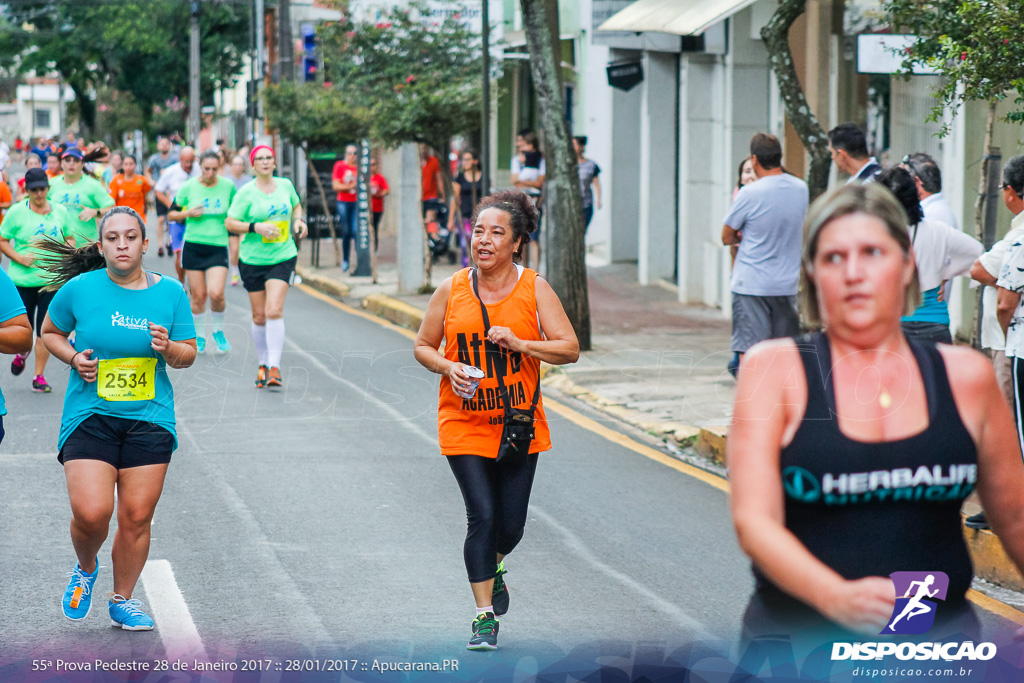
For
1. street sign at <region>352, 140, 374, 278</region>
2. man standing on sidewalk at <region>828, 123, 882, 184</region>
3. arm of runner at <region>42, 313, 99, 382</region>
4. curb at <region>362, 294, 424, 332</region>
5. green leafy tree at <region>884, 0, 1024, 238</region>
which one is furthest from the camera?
street sign at <region>352, 140, 374, 278</region>

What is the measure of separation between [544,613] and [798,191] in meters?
4.65

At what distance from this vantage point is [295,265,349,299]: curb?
19.6 m

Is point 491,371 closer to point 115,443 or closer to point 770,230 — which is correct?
point 115,443

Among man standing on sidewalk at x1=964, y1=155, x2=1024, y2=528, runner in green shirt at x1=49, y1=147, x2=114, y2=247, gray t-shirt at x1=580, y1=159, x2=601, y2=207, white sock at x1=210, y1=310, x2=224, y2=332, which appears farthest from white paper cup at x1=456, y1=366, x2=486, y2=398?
gray t-shirt at x1=580, y1=159, x2=601, y2=207

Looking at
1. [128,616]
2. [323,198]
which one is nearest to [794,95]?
[128,616]

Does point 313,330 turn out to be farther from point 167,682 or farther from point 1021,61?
point 167,682

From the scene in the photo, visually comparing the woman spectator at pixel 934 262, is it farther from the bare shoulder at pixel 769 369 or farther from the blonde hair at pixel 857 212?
the bare shoulder at pixel 769 369

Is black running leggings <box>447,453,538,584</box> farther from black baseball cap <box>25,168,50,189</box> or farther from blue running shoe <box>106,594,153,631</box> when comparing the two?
black baseball cap <box>25,168,50,189</box>

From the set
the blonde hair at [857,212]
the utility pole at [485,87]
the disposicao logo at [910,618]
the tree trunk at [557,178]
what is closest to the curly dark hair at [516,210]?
the blonde hair at [857,212]

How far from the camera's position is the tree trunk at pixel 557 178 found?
12953 millimetres

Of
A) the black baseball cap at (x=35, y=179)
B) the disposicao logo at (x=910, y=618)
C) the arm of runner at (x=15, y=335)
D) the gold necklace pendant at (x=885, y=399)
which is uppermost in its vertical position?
the black baseball cap at (x=35, y=179)

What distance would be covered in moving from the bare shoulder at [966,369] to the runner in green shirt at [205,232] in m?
10.8

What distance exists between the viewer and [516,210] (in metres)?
5.54

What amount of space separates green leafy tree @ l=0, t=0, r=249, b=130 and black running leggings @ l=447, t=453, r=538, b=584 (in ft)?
150
